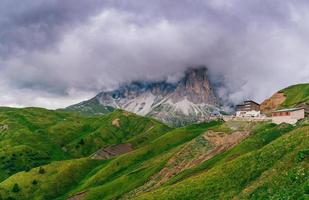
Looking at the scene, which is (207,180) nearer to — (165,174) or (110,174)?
(165,174)

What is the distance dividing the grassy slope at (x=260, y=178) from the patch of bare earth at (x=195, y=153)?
3957cm

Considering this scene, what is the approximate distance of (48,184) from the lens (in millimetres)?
186750

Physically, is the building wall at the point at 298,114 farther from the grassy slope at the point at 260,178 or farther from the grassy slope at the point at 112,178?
the grassy slope at the point at 260,178

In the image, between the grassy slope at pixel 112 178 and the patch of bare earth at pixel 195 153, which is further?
the grassy slope at pixel 112 178

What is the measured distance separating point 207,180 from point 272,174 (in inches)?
672

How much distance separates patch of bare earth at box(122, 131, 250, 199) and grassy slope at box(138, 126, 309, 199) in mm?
39571

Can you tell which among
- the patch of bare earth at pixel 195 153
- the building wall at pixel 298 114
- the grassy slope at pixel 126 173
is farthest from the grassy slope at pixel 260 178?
Result: the building wall at pixel 298 114

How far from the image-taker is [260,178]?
63.2 meters

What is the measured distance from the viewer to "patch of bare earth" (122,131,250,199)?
12338 centimetres

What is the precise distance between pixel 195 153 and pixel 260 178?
2871 inches

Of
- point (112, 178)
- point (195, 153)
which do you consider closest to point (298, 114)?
point (195, 153)

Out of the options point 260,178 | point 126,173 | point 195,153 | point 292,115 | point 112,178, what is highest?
point 292,115

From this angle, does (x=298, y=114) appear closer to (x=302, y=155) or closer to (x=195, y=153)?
(x=195, y=153)

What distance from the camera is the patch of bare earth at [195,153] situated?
405 feet
